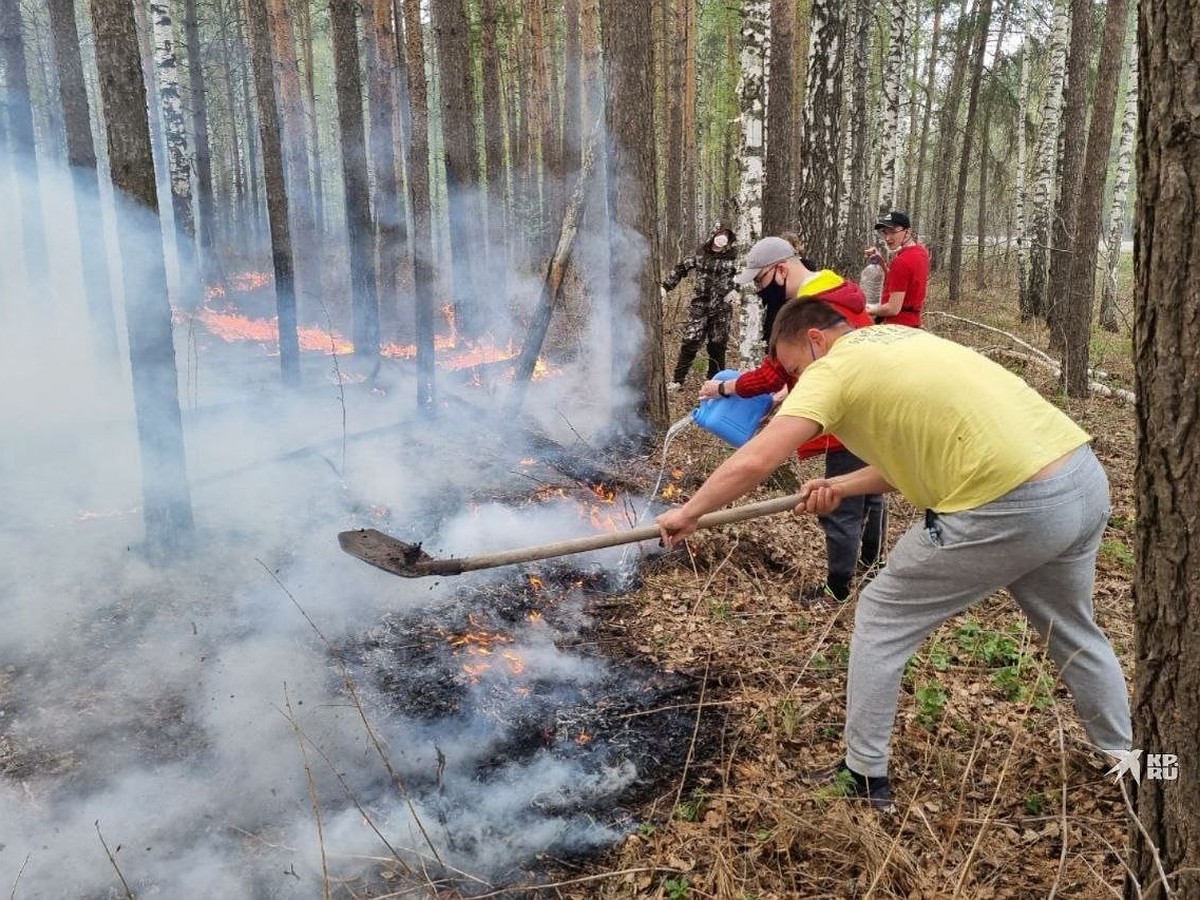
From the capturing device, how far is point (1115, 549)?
550cm

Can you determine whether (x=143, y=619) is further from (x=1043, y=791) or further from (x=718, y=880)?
(x=1043, y=791)

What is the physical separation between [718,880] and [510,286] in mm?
19007

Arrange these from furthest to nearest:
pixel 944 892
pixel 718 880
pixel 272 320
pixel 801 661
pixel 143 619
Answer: pixel 272 320 < pixel 143 619 < pixel 801 661 < pixel 718 880 < pixel 944 892

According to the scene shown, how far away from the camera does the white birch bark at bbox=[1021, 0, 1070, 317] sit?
14.1 m

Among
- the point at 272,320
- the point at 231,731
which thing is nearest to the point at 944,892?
the point at 231,731

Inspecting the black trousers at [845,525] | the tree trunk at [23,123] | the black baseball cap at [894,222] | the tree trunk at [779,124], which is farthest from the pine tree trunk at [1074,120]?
the tree trunk at [23,123]

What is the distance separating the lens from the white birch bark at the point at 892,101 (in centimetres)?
1373

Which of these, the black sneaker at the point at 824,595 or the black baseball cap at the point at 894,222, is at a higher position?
the black baseball cap at the point at 894,222

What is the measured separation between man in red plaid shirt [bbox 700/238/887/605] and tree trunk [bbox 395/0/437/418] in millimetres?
5003

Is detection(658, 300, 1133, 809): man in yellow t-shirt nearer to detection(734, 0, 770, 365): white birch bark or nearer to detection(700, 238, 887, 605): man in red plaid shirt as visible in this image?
detection(700, 238, 887, 605): man in red plaid shirt

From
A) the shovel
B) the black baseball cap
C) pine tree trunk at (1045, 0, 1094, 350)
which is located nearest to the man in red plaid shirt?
the shovel

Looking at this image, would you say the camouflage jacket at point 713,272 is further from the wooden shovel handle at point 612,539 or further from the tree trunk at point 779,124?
the wooden shovel handle at point 612,539

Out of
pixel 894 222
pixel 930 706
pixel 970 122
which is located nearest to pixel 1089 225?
pixel 894 222

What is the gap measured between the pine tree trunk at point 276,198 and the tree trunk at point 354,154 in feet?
2.66
